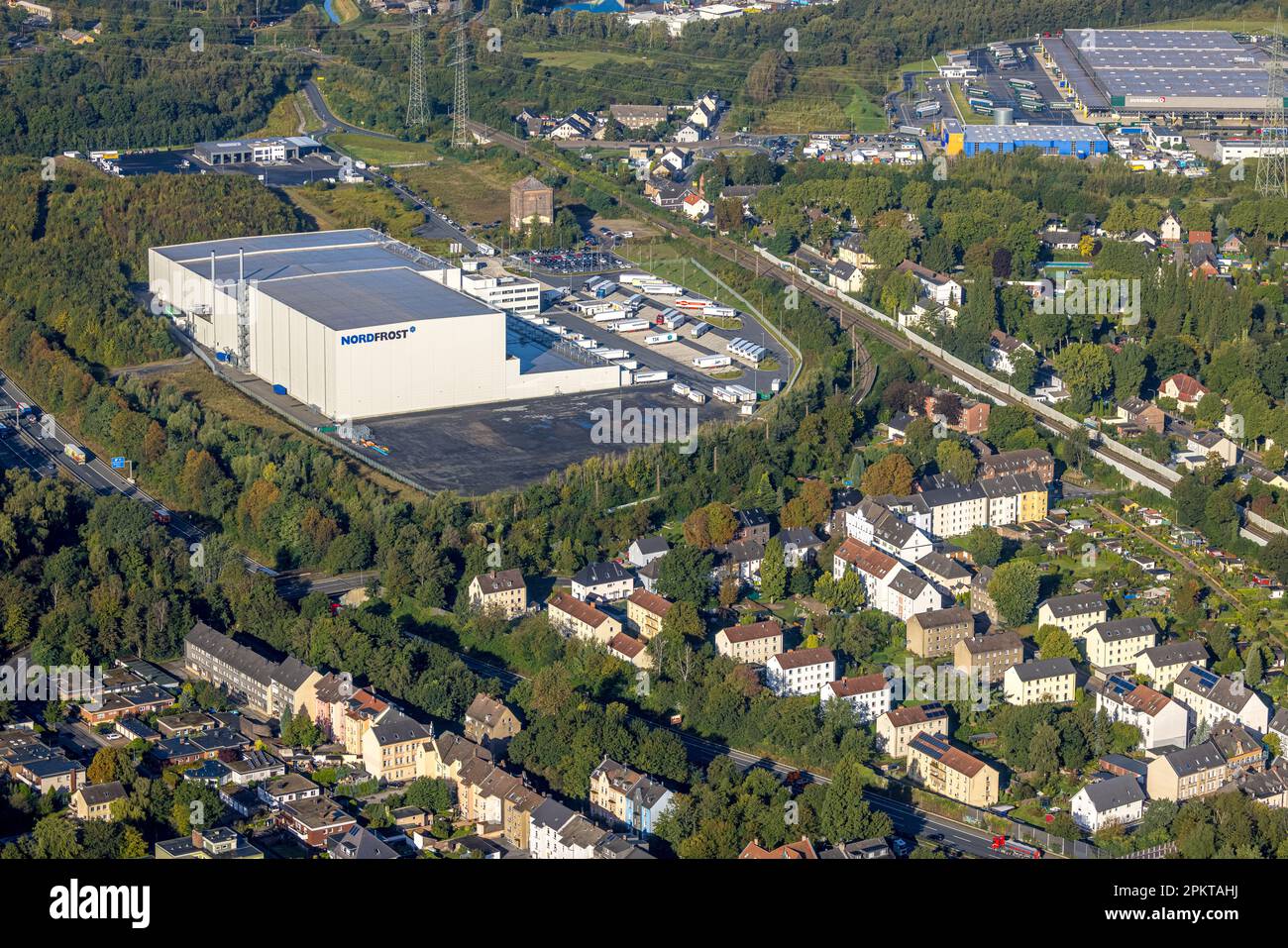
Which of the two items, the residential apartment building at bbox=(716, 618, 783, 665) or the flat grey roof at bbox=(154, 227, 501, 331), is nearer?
the residential apartment building at bbox=(716, 618, 783, 665)

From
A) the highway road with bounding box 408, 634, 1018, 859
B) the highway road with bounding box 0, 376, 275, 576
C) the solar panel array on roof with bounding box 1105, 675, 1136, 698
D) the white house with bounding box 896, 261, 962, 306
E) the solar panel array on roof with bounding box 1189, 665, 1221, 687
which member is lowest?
the highway road with bounding box 0, 376, 275, 576

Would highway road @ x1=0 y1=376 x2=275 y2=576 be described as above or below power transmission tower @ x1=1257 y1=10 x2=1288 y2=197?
below

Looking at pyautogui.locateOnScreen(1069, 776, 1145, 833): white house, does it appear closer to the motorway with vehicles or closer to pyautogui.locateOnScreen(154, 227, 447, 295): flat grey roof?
the motorway with vehicles

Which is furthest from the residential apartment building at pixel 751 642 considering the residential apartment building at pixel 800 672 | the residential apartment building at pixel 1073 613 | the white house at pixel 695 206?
the white house at pixel 695 206

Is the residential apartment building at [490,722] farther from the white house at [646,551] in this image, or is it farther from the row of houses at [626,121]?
the row of houses at [626,121]

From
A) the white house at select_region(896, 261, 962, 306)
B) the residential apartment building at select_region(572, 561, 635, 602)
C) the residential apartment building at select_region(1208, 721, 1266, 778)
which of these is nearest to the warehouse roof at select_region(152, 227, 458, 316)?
the white house at select_region(896, 261, 962, 306)

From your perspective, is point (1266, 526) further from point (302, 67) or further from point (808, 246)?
point (302, 67)
